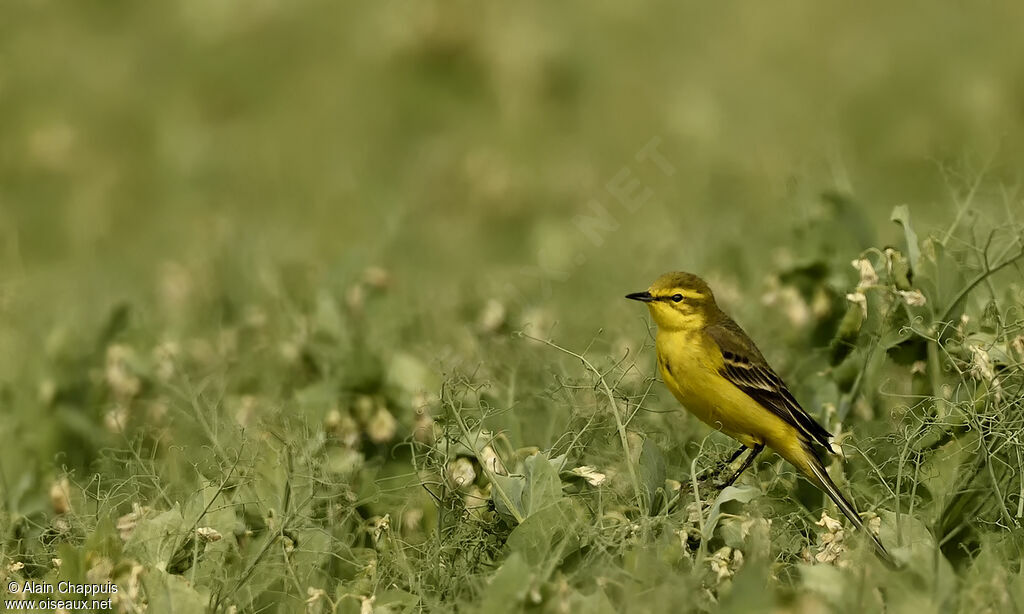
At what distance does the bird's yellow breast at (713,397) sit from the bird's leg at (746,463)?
1.0 inches

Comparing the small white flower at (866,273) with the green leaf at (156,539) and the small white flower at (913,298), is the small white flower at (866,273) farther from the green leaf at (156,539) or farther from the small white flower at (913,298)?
the green leaf at (156,539)

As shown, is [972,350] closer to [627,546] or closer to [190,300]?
[627,546]

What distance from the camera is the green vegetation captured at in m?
4.08

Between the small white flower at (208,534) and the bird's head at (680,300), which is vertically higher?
the bird's head at (680,300)

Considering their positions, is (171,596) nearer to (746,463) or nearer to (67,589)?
(67,589)

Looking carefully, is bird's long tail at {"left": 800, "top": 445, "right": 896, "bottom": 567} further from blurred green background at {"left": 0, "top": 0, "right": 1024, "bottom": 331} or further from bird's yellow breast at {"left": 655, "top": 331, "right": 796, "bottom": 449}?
blurred green background at {"left": 0, "top": 0, "right": 1024, "bottom": 331}

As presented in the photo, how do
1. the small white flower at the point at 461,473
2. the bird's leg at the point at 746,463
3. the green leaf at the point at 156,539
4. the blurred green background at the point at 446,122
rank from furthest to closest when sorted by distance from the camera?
the blurred green background at the point at 446,122 < the bird's leg at the point at 746,463 < the small white flower at the point at 461,473 < the green leaf at the point at 156,539

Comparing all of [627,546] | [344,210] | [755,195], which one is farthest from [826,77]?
[627,546]

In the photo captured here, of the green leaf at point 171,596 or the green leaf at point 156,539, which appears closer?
the green leaf at point 171,596


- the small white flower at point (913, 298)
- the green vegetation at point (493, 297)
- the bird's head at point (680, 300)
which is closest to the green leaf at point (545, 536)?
the green vegetation at point (493, 297)

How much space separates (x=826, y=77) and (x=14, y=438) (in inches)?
317

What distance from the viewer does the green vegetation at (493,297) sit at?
408cm

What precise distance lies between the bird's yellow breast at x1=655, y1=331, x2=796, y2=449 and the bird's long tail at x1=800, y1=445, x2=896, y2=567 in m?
0.24

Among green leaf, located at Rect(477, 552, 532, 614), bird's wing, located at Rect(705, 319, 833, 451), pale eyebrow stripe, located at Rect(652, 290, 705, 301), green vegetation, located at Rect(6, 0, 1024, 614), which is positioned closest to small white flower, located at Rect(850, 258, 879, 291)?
green vegetation, located at Rect(6, 0, 1024, 614)
